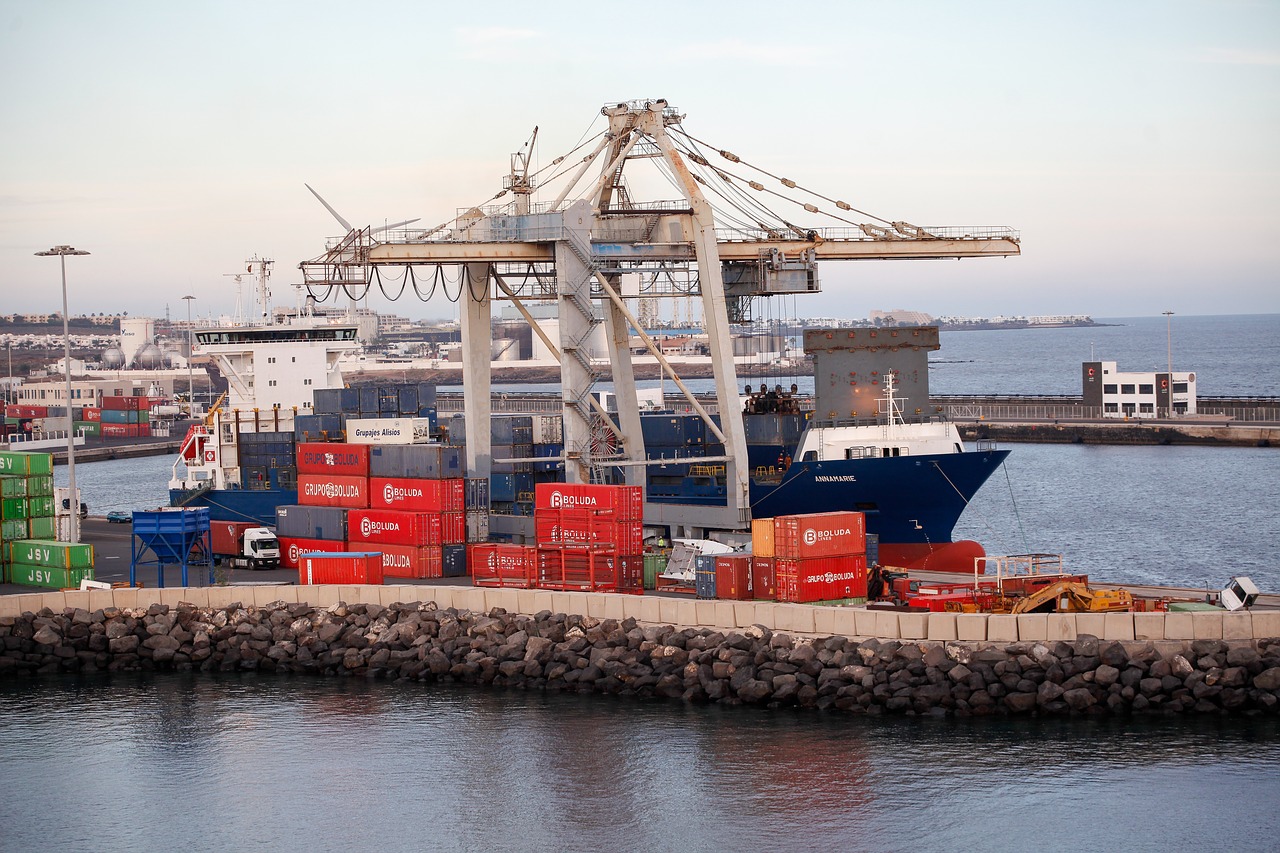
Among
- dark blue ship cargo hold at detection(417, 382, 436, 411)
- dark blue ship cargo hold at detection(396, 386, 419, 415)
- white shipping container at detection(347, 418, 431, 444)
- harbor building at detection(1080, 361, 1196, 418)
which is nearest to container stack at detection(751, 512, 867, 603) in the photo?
white shipping container at detection(347, 418, 431, 444)

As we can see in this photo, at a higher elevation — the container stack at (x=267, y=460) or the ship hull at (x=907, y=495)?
the container stack at (x=267, y=460)

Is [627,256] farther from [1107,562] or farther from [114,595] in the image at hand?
[1107,562]

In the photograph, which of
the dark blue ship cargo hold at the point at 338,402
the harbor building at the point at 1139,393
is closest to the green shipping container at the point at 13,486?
the dark blue ship cargo hold at the point at 338,402

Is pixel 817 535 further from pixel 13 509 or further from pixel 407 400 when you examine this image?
pixel 13 509

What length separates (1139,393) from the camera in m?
94.3

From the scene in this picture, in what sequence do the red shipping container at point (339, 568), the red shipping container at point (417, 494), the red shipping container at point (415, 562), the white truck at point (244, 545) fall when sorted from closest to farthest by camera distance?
the red shipping container at point (339, 568)
the red shipping container at point (415, 562)
the red shipping container at point (417, 494)
the white truck at point (244, 545)

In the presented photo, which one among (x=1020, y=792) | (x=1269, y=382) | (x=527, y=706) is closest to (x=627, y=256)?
(x=527, y=706)

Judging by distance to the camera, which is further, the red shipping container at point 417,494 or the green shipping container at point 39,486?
the green shipping container at point 39,486

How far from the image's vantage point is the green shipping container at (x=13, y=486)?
37.2 m

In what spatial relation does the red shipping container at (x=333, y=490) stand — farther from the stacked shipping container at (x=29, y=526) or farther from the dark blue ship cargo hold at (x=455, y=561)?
the stacked shipping container at (x=29, y=526)

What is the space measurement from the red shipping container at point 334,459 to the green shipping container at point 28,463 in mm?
6328

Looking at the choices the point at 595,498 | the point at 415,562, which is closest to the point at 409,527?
the point at 415,562

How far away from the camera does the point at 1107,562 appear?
143 ft

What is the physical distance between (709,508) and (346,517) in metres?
9.31
